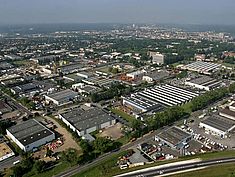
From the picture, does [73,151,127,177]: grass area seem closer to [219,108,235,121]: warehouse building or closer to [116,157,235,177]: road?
[116,157,235,177]: road

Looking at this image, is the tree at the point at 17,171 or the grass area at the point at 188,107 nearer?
the tree at the point at 17,171

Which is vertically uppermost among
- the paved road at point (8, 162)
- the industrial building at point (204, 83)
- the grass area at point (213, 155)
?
the industrial building at point (204, 83)

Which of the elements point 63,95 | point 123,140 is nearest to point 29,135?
point 123,140

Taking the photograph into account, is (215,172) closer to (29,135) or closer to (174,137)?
(174,137)

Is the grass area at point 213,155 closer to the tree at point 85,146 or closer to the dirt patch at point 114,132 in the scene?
the dirt patch at point 114,132

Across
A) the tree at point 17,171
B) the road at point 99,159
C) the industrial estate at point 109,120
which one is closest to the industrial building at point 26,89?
the industrial estate at point 109,120

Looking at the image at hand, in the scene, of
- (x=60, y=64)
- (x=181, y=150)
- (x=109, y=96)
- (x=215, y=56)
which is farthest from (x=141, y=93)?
(x=215, y=56)
